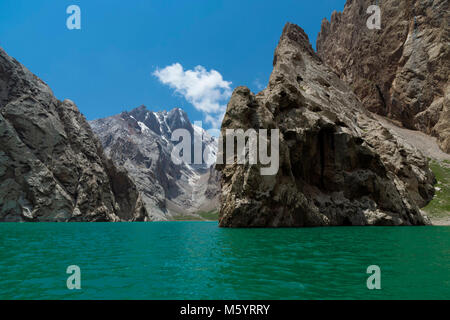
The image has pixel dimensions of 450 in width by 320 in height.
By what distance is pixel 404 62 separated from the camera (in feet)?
420

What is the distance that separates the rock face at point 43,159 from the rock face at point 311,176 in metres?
113

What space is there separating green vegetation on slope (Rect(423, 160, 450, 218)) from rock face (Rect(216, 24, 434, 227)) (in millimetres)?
2673

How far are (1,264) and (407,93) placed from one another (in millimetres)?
149535

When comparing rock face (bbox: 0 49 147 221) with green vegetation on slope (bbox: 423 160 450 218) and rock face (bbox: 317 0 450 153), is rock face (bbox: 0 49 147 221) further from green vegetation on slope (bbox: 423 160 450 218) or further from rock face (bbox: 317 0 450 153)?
rock face (bbox: 317 0 450 153)

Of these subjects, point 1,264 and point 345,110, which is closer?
point 1,264

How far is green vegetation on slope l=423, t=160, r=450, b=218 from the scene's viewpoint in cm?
7588

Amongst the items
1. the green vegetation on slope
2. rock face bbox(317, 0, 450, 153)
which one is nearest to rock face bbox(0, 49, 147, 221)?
the green vegetation on slope

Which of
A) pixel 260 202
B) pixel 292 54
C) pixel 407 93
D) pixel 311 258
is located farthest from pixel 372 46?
pixel 311 258

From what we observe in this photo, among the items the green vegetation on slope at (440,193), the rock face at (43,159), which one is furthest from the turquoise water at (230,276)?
the rock face at (43,159)

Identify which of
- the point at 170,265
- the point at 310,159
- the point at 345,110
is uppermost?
the point at 345,110

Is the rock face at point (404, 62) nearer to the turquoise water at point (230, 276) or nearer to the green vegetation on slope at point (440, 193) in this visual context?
the green vegetation on slope at point (440, 193)

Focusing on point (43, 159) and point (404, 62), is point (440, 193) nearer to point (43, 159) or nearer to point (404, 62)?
point (404, 62)

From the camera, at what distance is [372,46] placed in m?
140

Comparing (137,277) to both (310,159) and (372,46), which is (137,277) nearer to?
(310,159)
